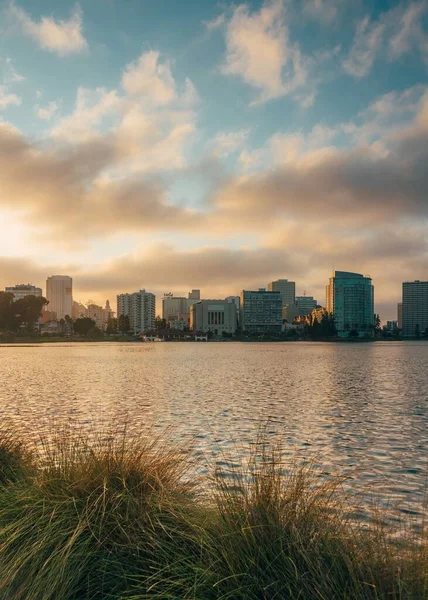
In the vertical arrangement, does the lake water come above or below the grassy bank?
below

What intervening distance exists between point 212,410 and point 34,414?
822cm

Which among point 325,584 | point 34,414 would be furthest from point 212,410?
point 325,584

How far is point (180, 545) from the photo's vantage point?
6383 mm

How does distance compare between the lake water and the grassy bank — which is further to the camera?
the lake water

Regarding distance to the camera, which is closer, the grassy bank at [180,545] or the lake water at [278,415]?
the grassy bank at [180,545]

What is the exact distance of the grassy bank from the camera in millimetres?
5031

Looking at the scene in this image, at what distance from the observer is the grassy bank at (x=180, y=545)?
198 inches

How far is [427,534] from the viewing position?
5.40 meters

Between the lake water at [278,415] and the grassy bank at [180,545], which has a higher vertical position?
the grassy bank at [180,545]

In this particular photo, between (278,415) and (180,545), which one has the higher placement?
(180,545)

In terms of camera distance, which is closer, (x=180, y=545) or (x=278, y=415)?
(x=180, y=545)

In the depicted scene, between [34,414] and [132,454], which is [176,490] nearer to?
[132,454]

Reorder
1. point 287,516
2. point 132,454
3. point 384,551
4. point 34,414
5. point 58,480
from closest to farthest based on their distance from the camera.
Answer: point 384,551
point 287,516
point 58,480
point 132,454
point 34,414

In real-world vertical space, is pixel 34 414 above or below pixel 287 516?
below
